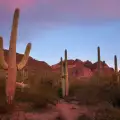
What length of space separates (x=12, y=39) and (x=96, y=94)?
9037mm

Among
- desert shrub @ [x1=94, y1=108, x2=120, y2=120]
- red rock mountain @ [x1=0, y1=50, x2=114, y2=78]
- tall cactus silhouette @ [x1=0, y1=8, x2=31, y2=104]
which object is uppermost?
red rock mountain @ [x1=0, y1=50, x2=114, y2=78]

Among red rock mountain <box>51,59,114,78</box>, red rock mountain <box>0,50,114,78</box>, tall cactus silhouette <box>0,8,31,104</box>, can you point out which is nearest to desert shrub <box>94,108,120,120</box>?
tall cactus silhouette <box>0,8,31,104</box>

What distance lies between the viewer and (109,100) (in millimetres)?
21266

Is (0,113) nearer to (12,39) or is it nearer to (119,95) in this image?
(12,39)

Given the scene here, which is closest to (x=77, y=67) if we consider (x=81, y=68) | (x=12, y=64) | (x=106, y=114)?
(x=81, y=68)

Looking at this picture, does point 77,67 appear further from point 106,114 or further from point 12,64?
point 106,114

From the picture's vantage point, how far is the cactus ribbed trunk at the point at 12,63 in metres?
16.8

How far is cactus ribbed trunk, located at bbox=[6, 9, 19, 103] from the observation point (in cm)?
1683

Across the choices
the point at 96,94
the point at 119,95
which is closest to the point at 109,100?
the point at 119,95

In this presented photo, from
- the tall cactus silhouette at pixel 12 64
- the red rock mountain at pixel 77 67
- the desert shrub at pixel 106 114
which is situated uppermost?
the red rock mountain at pixel 77 67

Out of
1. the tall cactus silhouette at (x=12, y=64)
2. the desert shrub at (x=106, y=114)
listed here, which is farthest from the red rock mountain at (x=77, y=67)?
the desert shrub at (x=106, y=114)

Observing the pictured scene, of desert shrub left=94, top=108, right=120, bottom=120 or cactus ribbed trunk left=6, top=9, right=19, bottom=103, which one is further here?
cactus ribbed trunk left=6, top=9, right=19, bottom=103

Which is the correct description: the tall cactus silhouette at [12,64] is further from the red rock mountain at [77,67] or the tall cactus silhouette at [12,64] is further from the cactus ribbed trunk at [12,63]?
the red rock mountain at [77,67]

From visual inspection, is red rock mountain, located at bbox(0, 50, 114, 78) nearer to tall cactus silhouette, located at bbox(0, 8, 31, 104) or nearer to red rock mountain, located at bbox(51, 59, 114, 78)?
red rock mountain, located at bbox(51, 59, 114, 78)
